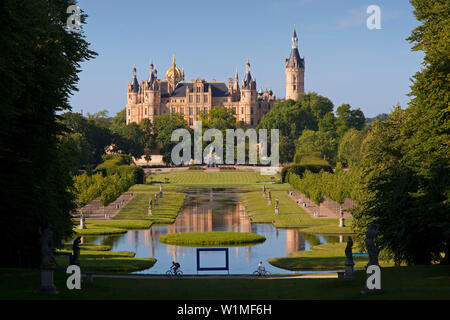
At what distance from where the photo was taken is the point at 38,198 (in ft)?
90.4

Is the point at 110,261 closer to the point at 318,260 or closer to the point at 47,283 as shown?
the point at 318,260

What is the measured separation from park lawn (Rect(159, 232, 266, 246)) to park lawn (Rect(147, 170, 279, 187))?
53.6 metres

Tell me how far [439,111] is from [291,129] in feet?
470

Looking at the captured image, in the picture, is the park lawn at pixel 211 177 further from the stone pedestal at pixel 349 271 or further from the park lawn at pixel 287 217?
the stone pedestal at pixel 349 271

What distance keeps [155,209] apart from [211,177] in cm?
4807

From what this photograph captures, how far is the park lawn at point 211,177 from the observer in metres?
111

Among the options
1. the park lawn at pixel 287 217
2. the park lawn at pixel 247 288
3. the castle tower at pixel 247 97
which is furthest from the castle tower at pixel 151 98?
the park lawn at pixel 247 288

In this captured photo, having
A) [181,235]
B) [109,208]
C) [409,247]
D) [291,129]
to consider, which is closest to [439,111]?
[409,247]

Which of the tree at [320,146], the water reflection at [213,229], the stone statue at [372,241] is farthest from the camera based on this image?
the tree at [320,146]

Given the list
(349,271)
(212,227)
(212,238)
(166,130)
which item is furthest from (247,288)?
(166,130)

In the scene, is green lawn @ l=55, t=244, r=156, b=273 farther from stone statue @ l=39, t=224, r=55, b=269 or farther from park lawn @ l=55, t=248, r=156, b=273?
stone statue @ l=39, t=224, r=55, b=269

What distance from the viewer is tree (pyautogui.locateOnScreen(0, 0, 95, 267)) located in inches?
934

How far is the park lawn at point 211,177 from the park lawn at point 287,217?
92.9 feet
